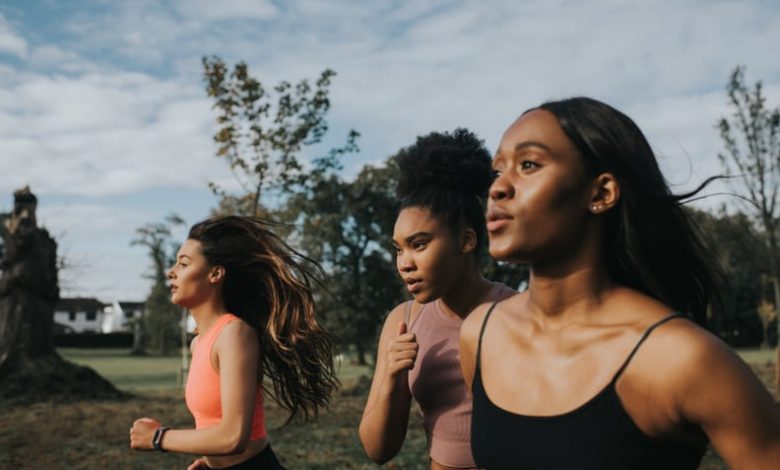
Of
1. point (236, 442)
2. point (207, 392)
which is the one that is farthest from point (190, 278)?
point (236, 442)

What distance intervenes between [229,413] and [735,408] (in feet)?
7.81

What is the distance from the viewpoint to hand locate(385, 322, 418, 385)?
2828mm

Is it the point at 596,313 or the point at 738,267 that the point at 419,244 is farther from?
the point at 738,267

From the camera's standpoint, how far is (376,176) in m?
30.8

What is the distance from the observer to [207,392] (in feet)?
12.1

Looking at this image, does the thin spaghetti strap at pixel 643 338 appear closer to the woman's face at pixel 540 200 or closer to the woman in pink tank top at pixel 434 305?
the woman's face at pixel 540 200

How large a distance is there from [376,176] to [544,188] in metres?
28.9

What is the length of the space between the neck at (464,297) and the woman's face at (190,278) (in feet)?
4.75

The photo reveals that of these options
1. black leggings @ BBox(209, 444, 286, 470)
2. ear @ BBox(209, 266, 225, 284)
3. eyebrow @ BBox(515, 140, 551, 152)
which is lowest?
black leggings @ BBox(209, 444, 286, 470)

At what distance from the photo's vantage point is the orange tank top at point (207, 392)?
12.1 ft

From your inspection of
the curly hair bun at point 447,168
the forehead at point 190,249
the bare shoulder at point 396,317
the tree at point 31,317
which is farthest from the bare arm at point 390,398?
the tree at point 31,317

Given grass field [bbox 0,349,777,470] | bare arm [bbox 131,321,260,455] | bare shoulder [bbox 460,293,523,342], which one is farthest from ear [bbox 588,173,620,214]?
grass field [bbox 0,349,777,470]

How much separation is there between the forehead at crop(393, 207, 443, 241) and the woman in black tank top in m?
0.94

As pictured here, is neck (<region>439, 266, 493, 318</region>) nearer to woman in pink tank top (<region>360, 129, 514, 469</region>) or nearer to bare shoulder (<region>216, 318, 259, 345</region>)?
woman in pink tank top (<region>360, 129, 514, 469</region>)
